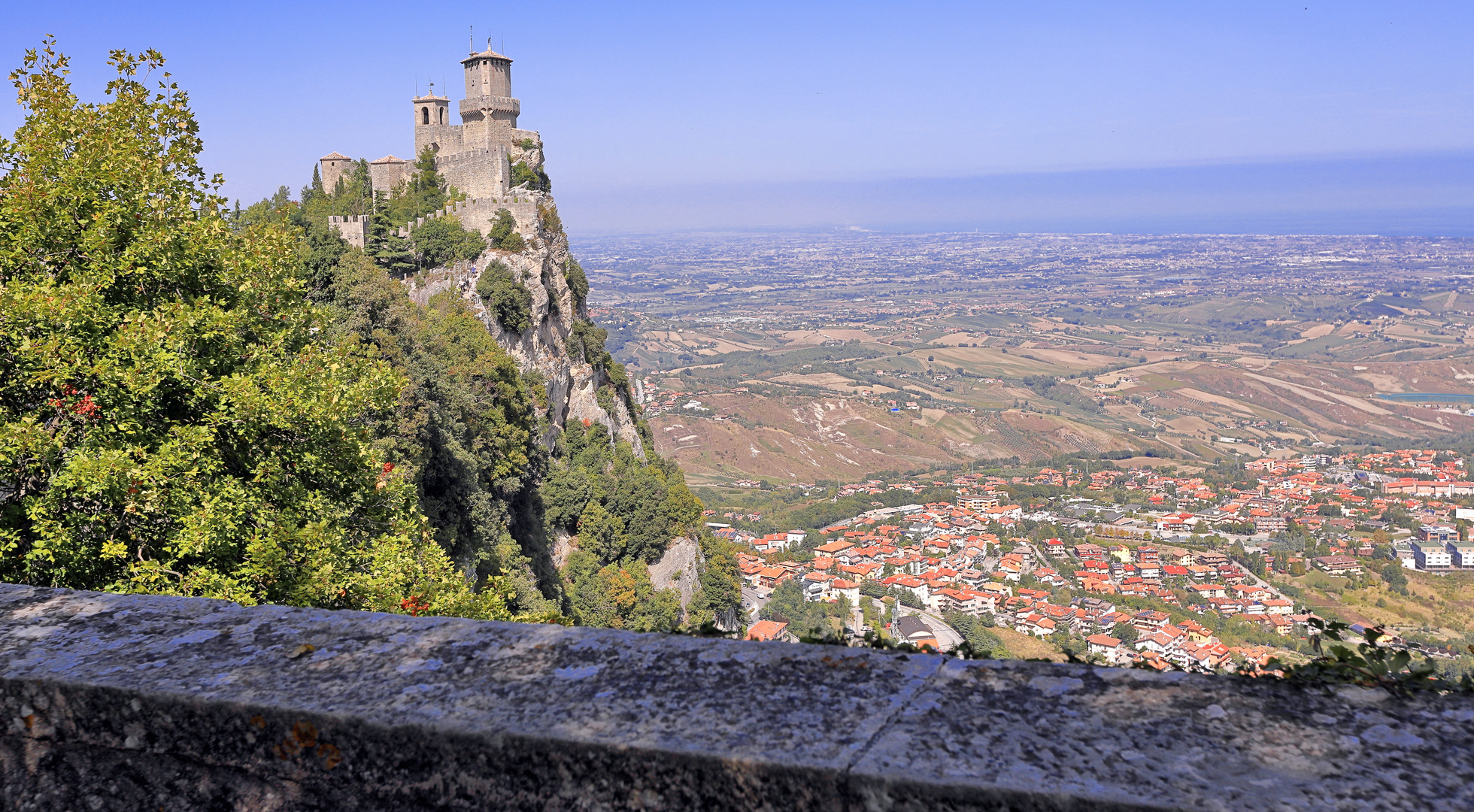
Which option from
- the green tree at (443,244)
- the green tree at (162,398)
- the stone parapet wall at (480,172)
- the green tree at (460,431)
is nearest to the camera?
the green tree at (162,398)

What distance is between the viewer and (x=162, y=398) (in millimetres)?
7941

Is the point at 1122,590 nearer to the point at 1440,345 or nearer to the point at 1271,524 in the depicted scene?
the point at 1271,524

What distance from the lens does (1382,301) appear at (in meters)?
187

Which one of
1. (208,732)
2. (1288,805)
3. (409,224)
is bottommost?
(208,732)

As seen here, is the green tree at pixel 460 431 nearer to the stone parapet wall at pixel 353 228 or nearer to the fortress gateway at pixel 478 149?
the stone parapet wall at pixel 353 228

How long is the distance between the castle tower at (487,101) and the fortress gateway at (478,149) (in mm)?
30

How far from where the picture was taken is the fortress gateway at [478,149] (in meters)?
33.5

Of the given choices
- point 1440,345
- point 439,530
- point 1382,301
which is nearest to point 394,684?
point 439,530

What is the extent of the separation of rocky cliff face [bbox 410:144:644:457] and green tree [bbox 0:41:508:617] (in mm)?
20497

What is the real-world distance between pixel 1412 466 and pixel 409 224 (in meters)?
86.3

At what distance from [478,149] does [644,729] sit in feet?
117

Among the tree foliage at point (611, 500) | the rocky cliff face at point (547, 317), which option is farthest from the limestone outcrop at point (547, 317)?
the tree foliage at point (611, 500)

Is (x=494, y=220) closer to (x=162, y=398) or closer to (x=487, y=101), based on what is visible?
(x=487, y=101)

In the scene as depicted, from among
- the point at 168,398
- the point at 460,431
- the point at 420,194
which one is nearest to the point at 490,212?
the point at 420,194
